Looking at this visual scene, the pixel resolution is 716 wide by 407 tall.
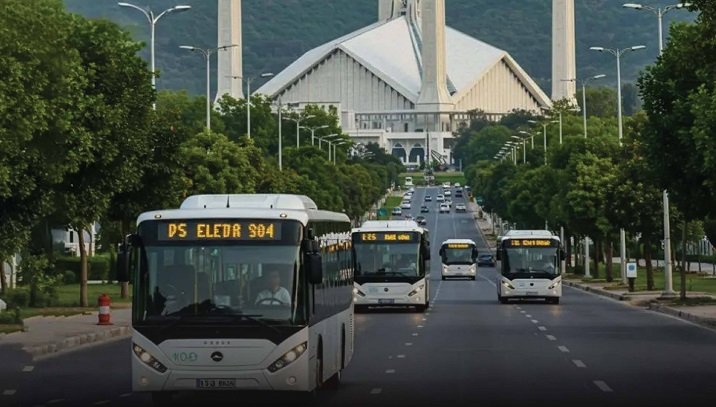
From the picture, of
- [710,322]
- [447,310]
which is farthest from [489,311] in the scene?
[710,322]

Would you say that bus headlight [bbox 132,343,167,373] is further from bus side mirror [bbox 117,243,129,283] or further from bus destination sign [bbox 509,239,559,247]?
bus destination sign [bbox 509,239,559,247]

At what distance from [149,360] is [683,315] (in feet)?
98.4

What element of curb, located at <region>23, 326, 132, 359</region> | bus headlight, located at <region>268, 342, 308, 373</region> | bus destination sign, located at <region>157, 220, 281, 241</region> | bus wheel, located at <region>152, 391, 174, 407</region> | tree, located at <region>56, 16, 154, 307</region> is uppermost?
tree, located at <region>56, 16, 154, 307</region>

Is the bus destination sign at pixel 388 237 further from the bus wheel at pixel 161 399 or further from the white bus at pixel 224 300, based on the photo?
the white bus at pixel 224 300

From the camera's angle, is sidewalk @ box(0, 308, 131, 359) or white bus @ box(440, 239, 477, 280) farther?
white bus @ box(440, 239, 477, 280)

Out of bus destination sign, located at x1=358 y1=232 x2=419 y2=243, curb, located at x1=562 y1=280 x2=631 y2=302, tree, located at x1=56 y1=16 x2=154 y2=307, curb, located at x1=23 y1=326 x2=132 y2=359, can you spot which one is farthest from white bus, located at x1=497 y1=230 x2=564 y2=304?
curb, located at x1=23 y1=326 x2=132 y2=359

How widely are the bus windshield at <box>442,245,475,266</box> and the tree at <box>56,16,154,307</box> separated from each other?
53.3 m

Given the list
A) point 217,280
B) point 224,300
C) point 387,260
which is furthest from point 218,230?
point 387,260

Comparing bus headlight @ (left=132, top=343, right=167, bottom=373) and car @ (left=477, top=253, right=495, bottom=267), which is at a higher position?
car @ (left=477, top=253, right=495, bottom=267)

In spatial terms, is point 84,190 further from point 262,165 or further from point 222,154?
point 262,165

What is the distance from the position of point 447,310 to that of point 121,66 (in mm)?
12506

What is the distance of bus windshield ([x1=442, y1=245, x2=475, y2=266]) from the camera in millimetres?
103500

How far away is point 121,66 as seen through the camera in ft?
164

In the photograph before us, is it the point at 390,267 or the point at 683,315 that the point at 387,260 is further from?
the point at 683,315
